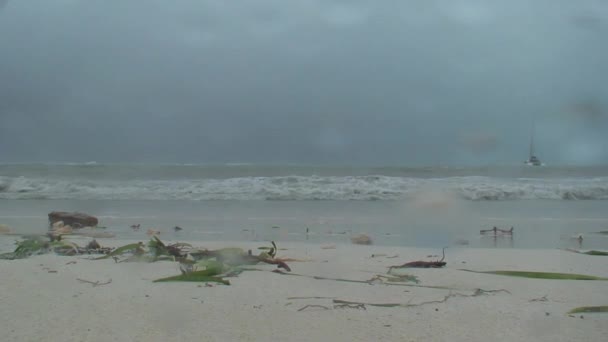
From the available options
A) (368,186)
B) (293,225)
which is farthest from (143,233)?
(368,186)

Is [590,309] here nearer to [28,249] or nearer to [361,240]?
[361,240]

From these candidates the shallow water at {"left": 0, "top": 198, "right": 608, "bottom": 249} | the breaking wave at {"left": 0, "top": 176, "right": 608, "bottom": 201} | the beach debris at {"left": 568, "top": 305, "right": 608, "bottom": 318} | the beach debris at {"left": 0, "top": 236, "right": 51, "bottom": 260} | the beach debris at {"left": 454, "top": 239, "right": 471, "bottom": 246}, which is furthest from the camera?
the breaking wave at {"left": 0, "top": 176, "right": 608, "bottom": 201}

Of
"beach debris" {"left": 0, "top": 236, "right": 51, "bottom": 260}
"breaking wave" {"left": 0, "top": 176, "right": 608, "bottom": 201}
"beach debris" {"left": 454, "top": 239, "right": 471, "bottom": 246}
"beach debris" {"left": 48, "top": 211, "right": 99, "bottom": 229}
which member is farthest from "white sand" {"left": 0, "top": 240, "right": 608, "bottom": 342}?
"breaking wave" {"left": 0, "top": 176, "right": 608, "bottom": 201}

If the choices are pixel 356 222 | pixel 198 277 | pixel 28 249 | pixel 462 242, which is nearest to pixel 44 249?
pixel 28 249

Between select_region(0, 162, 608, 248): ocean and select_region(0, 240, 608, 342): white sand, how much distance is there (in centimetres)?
127

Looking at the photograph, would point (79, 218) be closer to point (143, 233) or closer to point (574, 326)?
point (143, 233)

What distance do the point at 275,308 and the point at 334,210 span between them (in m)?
5.37

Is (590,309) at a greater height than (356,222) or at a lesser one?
greater

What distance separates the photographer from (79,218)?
5.32 meters

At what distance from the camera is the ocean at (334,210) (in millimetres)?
4512

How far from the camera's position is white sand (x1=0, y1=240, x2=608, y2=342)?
1600mm

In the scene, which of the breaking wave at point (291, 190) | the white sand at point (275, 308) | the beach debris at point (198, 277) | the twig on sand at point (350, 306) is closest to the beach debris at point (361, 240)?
the white sand at point (275, 308)

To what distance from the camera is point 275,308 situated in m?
1.89

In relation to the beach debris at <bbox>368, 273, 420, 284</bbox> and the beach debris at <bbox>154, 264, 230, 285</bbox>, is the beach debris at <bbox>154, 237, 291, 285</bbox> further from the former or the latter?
the beach debris at <bbox>368, 273, 420, 284</bbox>
